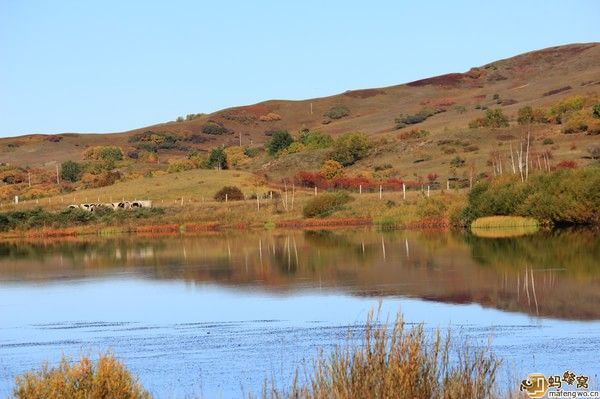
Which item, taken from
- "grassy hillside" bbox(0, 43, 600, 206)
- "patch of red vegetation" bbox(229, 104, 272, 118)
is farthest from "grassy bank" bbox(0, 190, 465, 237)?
"patch of red vegetation" bbox(229, 104, 272, 118)

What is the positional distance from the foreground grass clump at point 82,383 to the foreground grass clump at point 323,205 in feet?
164

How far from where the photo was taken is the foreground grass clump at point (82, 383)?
12.6m

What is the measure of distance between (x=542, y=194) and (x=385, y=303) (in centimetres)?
2617

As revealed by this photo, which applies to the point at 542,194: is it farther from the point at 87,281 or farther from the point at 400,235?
the point at 87,281

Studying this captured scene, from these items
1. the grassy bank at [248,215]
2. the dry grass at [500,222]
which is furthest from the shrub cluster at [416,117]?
the dry grass at [500,222]

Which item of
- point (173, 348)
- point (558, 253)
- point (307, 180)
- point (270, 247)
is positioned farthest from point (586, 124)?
point (173, 348)

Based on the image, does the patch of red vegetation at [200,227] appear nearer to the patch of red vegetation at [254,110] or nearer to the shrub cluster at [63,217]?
the shrub cluster at [63,217]

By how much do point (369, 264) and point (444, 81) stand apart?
4761 inches

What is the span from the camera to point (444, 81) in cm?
15500

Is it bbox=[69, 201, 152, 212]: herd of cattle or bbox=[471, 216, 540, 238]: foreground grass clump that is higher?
bbox=[69, 201, 152, 212]: herd of cattle

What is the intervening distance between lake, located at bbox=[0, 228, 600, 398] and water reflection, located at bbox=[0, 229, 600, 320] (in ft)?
0.26

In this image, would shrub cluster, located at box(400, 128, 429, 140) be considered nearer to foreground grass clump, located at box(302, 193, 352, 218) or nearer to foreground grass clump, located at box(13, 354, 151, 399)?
foreground grass clump, located at box(302, 193, 352, 218)

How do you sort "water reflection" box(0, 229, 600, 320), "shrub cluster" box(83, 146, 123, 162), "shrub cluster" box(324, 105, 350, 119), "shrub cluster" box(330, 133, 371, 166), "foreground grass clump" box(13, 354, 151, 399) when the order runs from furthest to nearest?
"shrub cluster" box(324, 105, 350, 119)
"shrub cluster" box(83, 146, 123, 162)
"shrub cluster" box(330, 133, 371, 166)
"water reflection" box(0, 229, 600, 320)
"foreground grass clump" box(13, 354, 151, 399)

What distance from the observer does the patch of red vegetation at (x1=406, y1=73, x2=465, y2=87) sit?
153 meters
